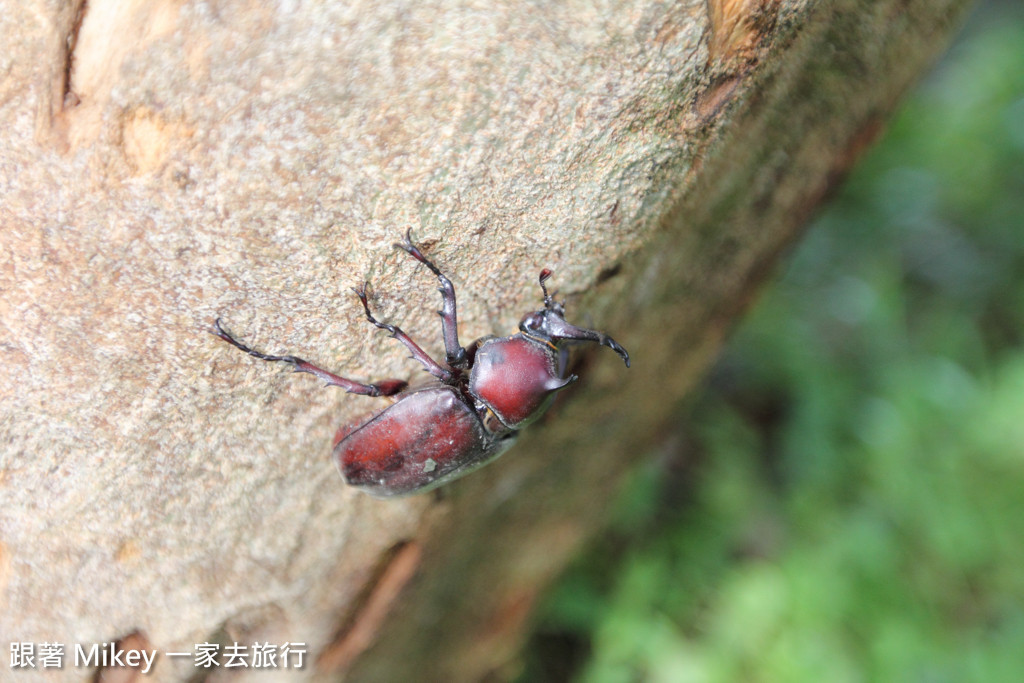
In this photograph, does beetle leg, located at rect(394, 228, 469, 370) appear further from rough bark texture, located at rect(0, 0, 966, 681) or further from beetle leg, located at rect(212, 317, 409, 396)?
beetle leg, located at rect(212, 317, 409, 396)

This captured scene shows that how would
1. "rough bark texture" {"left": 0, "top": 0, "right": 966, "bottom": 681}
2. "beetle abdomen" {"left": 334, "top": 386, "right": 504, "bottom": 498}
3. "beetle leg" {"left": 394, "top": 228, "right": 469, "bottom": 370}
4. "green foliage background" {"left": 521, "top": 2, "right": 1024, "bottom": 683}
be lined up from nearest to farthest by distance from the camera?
1. "rough bark texture" {"left": 0, "top": 0, "right": 966, "bottom": 681}
2. "beetle leg" {"left": 394, "top": 228, "right": 469, "bottom": 370}
3. "beetle abdomen" {"left": 334, "top": 386, "right": 504, "bottom": 498}
4. "green foliage background" {"left": 521, "top": 2, "right": 1024, "bottom": 683}

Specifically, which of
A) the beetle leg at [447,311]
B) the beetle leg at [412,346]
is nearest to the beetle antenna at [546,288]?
the beetle leg at [447,311]

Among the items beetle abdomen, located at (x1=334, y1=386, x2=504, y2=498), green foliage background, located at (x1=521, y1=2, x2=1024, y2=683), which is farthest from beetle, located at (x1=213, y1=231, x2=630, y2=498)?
green foliage background, located at (x1=521, y1=2, x2=1024, y2=683)

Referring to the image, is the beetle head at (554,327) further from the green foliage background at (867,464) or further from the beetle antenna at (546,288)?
the green foliage background at (867,464)

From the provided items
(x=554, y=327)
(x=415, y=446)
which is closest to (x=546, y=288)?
(x=554, y=327)

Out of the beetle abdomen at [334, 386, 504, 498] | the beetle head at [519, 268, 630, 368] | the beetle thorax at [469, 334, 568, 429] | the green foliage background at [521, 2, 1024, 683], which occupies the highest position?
the beetle head at [519, 268, 630, 368]

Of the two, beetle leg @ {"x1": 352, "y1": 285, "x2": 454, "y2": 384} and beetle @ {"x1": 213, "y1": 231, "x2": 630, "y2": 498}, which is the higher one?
beetle leg @ {"x1": 352, "y1": 285, "x2": 454, "y2": 384}
